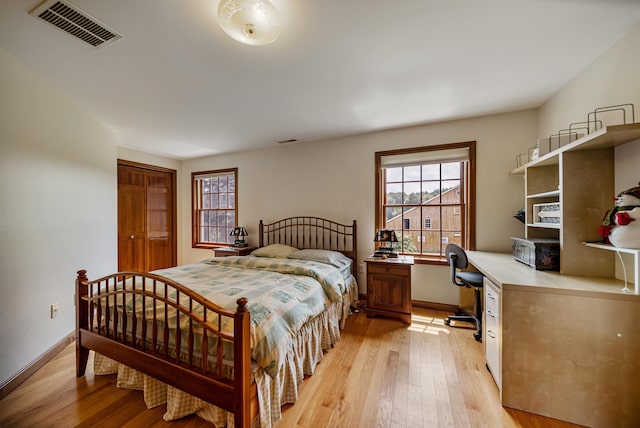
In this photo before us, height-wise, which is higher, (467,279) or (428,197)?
(428,197)

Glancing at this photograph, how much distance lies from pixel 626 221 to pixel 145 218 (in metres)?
5.72

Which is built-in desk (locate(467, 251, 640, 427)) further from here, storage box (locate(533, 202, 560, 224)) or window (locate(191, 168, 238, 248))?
window (locate(191, 168, 238, 248))

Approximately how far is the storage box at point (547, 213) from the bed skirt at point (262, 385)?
2.16 meters

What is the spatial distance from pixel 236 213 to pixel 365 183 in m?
2.50

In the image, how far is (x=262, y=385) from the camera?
142cm

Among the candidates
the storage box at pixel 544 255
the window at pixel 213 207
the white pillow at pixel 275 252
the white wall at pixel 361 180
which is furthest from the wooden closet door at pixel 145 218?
the storage box at pixel 544 255

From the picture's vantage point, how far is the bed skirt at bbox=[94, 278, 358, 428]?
1.43 metres

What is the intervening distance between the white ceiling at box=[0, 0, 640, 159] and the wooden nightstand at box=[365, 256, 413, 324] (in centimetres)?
180

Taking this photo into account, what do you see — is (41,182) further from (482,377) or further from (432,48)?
(482,377)

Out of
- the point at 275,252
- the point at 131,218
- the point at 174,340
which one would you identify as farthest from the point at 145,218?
the point at 174,340

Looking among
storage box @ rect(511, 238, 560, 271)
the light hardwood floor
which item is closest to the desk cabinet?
the light hardwood floor

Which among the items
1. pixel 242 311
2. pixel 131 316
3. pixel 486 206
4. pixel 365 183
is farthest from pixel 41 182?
pixel 486 206

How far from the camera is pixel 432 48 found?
1740 millimetres

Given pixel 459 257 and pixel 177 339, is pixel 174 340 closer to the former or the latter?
pixel 177 339
